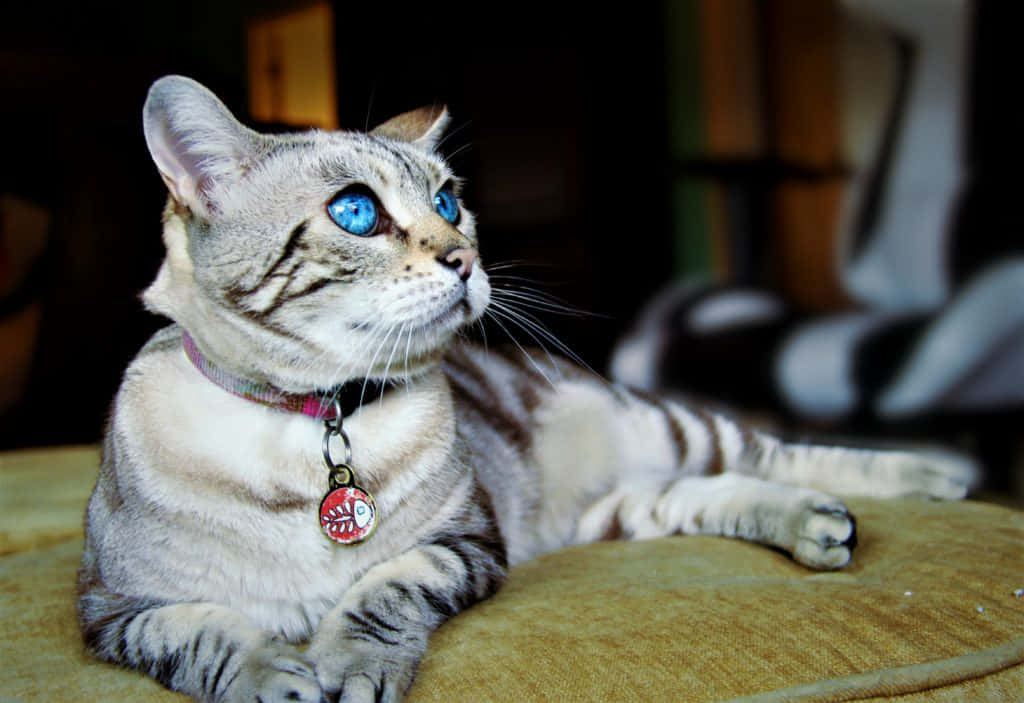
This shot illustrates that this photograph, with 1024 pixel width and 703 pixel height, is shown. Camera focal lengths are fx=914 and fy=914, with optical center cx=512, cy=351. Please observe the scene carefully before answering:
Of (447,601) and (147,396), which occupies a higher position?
(147,396)

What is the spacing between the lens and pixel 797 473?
142 centimetres

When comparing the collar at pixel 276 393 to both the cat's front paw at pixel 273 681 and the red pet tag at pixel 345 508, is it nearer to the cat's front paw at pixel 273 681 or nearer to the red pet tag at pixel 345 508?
the red pet tag at pixel 345 508

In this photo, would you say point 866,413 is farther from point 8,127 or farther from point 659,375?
point 8,127

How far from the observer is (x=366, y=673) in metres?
0.75

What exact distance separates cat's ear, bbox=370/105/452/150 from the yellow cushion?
1.86 feet

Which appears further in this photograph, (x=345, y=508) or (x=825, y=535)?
(x=825, y=535)

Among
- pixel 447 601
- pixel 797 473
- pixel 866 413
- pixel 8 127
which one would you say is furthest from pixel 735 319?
pixel 8 127

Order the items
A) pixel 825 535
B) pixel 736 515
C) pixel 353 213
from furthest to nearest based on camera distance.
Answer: pixel 736 515, pixel 825 535, pixel 353 213

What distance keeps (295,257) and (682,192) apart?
285 centimetres

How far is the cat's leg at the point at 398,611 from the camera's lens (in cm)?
75

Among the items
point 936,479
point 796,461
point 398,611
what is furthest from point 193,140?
point 936,479

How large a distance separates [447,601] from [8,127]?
78.7 inches

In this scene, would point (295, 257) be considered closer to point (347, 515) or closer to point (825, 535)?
point (347, 515)

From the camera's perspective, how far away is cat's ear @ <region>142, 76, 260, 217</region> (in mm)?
886
